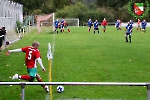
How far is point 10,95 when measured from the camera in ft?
34.9

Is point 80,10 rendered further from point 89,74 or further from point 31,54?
point 31,54

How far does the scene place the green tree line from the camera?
84.3 metres

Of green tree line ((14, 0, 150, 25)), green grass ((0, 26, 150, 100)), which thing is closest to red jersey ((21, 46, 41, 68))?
green grass ((0, 26, 150, 100))

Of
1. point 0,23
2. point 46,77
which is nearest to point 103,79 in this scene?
point 46,77

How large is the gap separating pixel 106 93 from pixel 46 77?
146 inches

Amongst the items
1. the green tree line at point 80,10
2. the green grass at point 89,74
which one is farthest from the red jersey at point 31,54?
the green tree line at point 80,10

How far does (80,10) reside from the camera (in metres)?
86.6

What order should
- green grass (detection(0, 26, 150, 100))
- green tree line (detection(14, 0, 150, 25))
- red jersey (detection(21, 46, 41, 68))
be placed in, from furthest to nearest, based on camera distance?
green tree line (detection(14, 0, 150, 25)) < green grass (detection(0, 26, 150, 100)) < red jersey (detection(21, 46, 41, 68))

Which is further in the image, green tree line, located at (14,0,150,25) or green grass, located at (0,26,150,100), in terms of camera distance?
green tree line, located at (14,0,150,25)

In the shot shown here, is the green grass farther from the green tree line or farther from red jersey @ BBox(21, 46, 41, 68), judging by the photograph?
the green tree line

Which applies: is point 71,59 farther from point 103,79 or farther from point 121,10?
point 121,10

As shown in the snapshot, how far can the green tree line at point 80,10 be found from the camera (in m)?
84.3

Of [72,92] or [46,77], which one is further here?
[46,77]

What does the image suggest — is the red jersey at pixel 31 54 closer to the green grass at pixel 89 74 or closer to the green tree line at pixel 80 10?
the green grass at pixel 89 74
